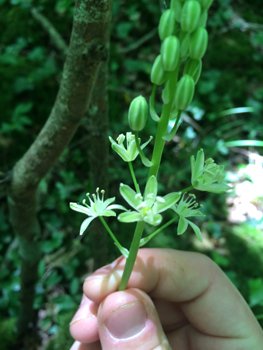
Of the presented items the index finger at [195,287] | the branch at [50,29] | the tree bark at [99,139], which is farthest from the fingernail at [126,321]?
the branch at [50,29]

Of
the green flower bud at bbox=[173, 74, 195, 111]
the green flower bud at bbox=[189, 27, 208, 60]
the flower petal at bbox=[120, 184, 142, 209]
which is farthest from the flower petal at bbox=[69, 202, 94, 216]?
the green flower bud at bbox=[189, 27, 208, 60]

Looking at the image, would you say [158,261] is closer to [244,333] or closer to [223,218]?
[244,333]

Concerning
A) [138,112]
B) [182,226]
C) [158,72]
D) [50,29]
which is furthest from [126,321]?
[50,29]

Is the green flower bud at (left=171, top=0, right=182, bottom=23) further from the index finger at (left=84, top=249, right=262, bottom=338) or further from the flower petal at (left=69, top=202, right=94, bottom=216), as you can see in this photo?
the index finger at (left=84, top=249, right=262, bottom=338)

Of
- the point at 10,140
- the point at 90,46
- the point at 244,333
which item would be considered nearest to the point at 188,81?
the point at 90,46

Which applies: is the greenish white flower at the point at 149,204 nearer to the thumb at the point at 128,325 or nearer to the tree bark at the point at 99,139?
the thumb at the point at 128,325

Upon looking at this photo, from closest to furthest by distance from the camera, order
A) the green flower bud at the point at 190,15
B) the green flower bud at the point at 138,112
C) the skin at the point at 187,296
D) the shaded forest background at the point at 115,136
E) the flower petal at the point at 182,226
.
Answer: the green flower bud at the point at 190,15 < the green flower bud at the point at 138,112 < the flower petal at the point at 182,226 < the skin at the point at 187,296 < the shaded forest background at the point at 115,136
